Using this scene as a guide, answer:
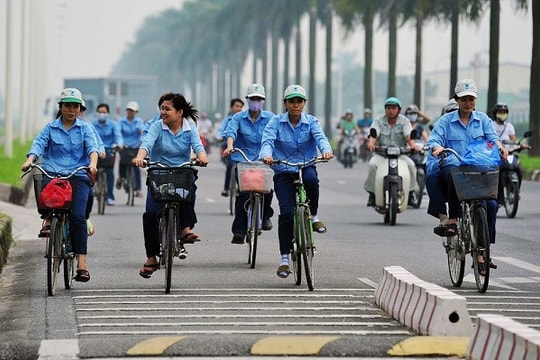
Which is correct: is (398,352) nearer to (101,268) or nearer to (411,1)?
(101,268)

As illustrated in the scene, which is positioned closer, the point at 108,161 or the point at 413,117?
the point at 108,161

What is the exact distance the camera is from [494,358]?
837 cm

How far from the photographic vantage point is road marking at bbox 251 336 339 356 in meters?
9.23

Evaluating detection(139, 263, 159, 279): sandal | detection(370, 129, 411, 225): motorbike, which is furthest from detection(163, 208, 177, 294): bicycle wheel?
detection(370, 129, 411, 225): motorbike

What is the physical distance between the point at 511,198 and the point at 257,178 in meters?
8.79

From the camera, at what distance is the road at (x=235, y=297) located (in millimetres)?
9586

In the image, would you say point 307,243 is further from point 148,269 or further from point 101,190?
point 101,190

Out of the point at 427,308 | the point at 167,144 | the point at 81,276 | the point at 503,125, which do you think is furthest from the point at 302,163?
the point at 503,125

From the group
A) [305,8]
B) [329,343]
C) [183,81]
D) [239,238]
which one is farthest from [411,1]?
[183,81]

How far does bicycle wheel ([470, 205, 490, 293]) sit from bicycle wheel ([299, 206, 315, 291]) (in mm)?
1296

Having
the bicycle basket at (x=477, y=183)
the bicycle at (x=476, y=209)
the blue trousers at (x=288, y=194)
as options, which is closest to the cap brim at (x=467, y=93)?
the bicycle at (x=476, y=209)

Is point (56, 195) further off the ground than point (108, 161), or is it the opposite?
point (108, 161)

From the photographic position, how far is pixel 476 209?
42.5 feet

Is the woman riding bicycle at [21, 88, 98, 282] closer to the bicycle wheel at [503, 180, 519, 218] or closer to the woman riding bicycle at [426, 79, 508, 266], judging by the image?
the woman riding bicycle at [426, 79, 508, 266]
